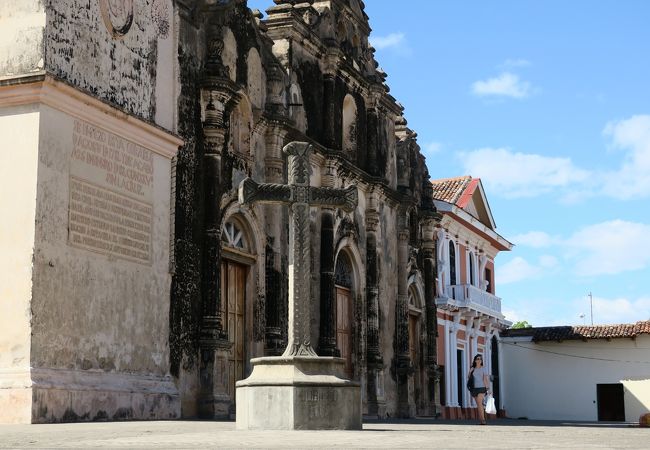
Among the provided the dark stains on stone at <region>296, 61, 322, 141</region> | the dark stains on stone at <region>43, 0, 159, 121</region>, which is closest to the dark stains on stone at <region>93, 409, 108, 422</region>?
the dark stains on stone at <region>43, 0, 159, 121</region>

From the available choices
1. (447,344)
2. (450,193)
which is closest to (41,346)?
(447,344)

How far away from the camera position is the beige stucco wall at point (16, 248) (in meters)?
12.4

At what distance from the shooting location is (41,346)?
12.7 metres

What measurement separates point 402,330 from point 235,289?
8.25m

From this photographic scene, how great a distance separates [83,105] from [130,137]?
124cm

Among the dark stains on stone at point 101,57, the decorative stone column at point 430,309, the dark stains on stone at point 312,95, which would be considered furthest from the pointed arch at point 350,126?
the dark stains on stone at point 101,57

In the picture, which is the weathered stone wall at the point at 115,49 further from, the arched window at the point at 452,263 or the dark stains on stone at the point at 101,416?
the arched window at the point at 452,263

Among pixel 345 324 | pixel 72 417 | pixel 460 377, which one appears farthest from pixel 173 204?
pixel 460 377

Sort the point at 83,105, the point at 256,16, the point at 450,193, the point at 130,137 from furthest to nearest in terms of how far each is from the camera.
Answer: the point at 450,193 < the point at 256,16 < the point at 130,137 < the point at 83,105

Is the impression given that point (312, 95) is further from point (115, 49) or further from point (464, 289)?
point (464, 289)

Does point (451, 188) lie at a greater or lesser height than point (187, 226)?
greater

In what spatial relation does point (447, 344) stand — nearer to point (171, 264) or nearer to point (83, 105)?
point (171, 264)

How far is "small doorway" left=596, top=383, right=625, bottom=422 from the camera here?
3806 cm

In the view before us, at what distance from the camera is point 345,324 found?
2328 cm
